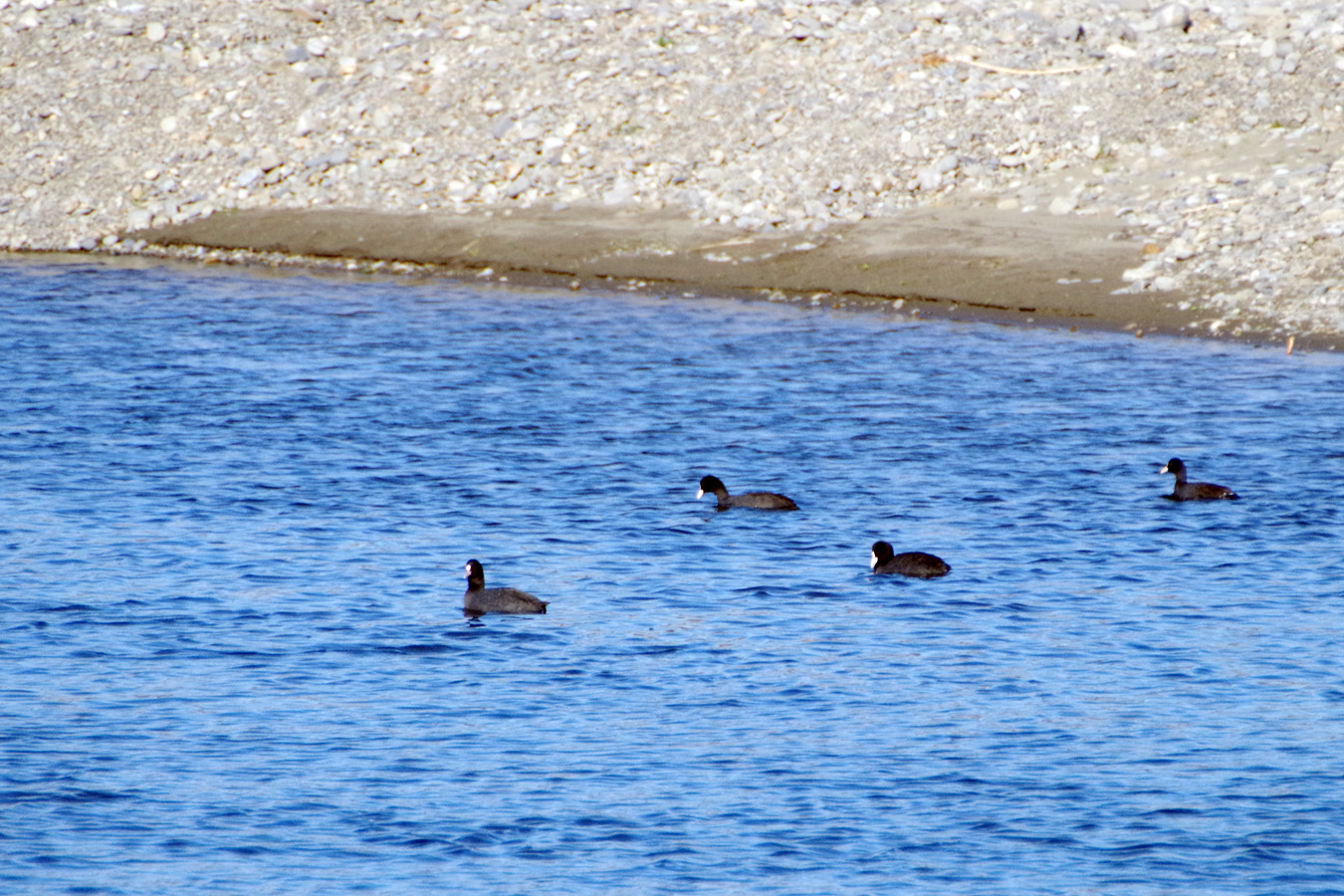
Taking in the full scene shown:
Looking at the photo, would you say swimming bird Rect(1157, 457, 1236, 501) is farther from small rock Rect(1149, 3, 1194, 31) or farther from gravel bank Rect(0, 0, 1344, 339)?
small rock Rect(1149, 3, 1194, 31)

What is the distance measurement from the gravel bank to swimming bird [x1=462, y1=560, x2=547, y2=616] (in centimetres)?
1442

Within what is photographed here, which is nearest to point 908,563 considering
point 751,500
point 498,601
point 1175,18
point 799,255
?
point 751,500

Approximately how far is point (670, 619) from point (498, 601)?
1.46 meters

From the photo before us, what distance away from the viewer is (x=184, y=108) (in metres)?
37.3

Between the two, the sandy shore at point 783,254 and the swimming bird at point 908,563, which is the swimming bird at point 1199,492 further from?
the sandy shore at point 783,254

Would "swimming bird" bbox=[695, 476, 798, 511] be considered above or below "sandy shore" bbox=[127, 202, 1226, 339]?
below

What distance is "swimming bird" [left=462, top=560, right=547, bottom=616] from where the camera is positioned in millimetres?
16078

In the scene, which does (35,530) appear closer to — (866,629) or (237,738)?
(237,738)

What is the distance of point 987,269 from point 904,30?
7.97 metres

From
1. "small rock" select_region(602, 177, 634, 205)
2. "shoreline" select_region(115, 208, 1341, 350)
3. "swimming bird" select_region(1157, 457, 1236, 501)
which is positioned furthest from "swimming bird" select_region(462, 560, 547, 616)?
"small rock" select_region(602, 177, 634, 205)

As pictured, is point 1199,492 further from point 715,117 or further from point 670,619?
point 715,117

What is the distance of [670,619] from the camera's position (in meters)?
16.0

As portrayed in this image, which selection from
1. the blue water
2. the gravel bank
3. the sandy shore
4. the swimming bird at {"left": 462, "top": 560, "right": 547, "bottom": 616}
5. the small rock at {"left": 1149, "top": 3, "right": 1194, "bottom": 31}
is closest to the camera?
the blue water

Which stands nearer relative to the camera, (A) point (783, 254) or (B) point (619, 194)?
(A) point (783, 254)
